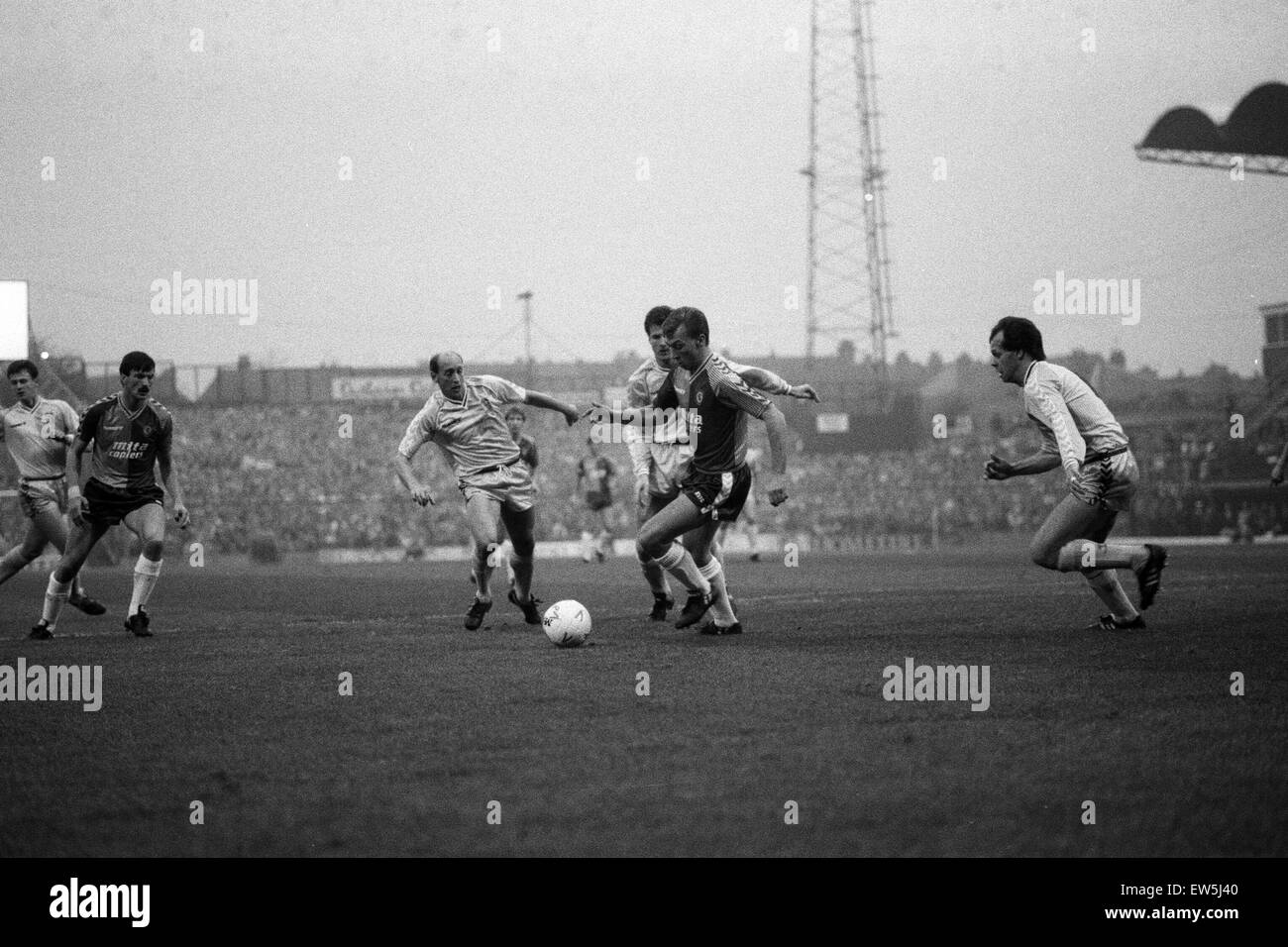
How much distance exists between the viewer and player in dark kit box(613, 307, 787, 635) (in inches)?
426

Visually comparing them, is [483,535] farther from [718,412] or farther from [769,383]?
[769,383]

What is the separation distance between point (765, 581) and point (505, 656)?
10710mm

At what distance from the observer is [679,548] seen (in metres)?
11.8

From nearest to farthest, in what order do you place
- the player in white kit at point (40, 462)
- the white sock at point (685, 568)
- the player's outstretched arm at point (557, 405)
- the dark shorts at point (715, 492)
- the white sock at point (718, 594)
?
the dark shorts at point (715, 492) < the white sock at point (718, 594) < the white sock at point (685, 568) < the player's outstretched arm at point (557, 405) < the player in white kit at point (40, 462)

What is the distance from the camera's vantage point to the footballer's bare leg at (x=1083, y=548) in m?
10.2

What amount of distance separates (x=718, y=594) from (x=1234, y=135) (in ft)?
103

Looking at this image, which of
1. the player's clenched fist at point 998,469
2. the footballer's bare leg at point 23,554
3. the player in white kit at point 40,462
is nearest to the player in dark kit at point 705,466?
the player's clenched fist at point 998,469

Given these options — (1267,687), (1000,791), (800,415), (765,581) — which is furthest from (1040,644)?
(800,415)

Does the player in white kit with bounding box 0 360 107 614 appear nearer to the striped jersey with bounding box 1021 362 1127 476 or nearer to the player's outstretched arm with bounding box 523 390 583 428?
the player's outstretched arm with bounding box 523 390 583 428

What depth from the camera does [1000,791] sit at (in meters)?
5.28

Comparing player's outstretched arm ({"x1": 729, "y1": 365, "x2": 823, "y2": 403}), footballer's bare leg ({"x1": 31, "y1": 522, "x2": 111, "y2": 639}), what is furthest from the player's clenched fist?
footballer's bare leg ({"x1": 31, "y1": 522, "x2": 111, "y2": 639})

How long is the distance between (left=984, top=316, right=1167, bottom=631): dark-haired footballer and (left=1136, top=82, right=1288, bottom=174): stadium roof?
96.2 ft

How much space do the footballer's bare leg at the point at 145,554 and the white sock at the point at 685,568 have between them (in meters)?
4.88

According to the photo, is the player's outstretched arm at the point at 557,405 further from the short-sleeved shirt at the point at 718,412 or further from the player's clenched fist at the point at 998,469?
the player's clenched fist at the point at 998,469
